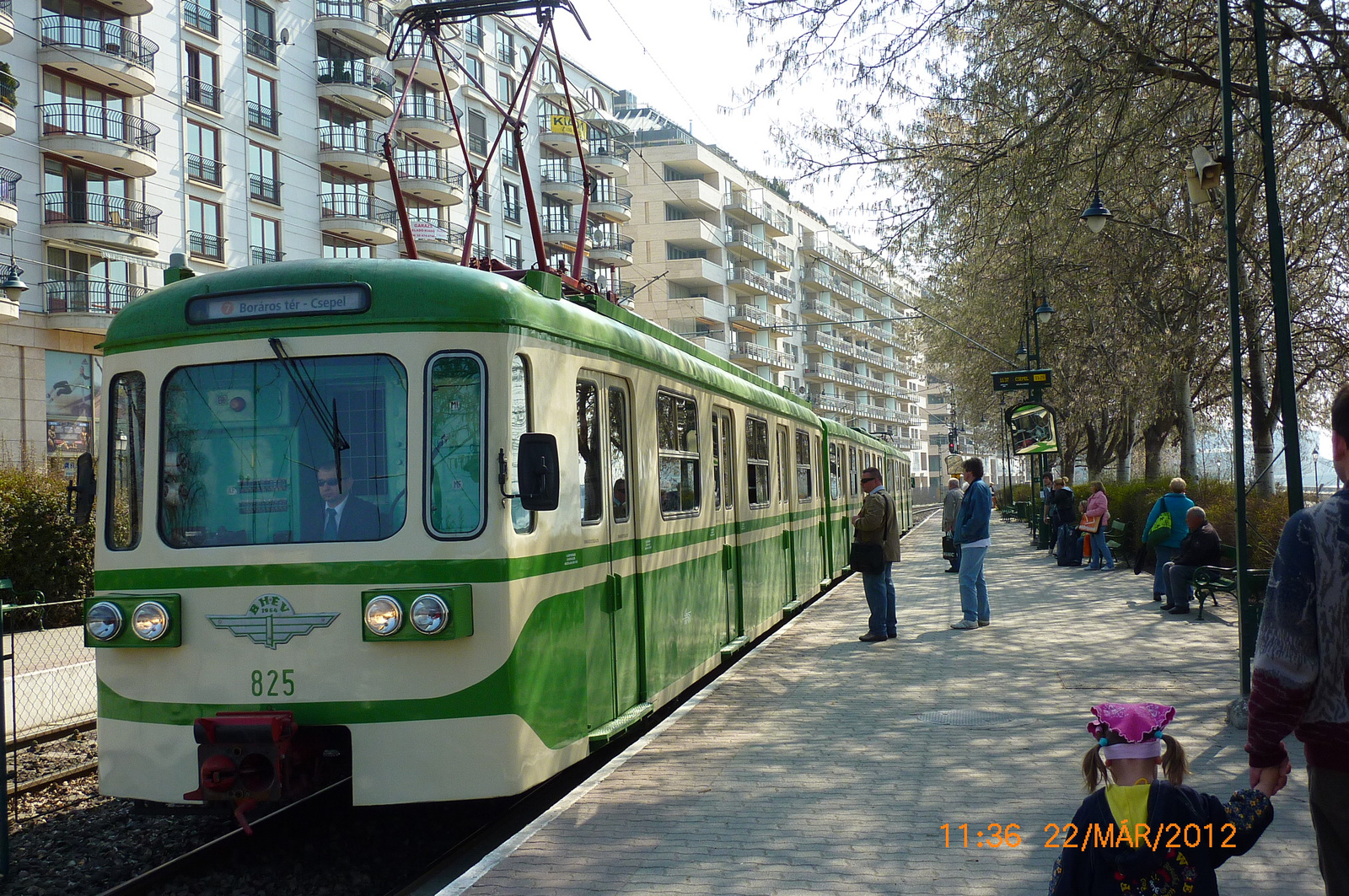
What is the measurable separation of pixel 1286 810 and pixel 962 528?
281 inches

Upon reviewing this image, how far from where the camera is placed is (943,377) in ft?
Result: 160

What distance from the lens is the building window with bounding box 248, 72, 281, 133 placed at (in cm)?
3844

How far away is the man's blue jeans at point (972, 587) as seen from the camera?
1354 cm

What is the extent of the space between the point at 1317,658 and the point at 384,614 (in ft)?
13.1

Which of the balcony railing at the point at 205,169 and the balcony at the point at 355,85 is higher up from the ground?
the balcony at the point at 355,85

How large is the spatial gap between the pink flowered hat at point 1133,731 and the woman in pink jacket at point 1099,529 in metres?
18.6

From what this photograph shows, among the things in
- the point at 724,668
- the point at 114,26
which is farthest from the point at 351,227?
the point at 724,668

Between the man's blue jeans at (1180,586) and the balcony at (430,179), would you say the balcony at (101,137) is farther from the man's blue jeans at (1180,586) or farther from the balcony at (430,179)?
the man's blue jeans at (1180,586)

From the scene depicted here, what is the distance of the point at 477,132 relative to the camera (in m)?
49.5

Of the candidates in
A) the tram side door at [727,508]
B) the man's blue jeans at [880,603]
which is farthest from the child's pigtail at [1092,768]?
the man's blue jeans at [880,603]

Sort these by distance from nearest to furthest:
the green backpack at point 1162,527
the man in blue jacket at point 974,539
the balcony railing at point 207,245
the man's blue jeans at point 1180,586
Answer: the man in blue jacket at point 974,539
the man's blue jeans at point 1180,586
the green backpack at point 1162,527
the balcony railing at point 207,245

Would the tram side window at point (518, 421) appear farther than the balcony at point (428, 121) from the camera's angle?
No

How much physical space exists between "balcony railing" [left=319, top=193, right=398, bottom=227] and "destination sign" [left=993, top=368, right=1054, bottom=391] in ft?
79.0

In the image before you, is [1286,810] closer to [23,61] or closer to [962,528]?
[962,528]
